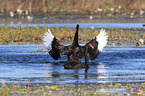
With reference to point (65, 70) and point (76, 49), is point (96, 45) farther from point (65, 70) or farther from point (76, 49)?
point (65, 70)

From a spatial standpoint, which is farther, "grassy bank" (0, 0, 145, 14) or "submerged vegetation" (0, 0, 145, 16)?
"grassy bank" (0, 0, 145, 14)

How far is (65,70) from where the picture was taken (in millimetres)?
13273

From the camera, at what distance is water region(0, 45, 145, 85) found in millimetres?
11665

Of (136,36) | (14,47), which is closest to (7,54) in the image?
(14,47)

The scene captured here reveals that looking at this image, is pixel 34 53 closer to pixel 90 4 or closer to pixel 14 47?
pixel 14 47

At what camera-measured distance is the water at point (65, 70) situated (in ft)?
38.3

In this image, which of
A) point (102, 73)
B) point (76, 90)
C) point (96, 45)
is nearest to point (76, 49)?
point (96, 45)

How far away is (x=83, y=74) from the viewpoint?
492 inches

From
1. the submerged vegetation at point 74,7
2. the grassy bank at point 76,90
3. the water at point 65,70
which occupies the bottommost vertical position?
the submerged vegetation at point 74,7

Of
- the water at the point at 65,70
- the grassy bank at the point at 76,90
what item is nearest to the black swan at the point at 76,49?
the water at the point at 65,70

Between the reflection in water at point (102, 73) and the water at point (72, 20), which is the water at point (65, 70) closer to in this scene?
the reflection in water at point (102, 73)

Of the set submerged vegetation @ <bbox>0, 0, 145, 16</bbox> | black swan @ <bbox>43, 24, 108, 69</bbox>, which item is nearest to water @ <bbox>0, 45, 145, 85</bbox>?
black swan @ <bbox>43, 24, 108, 69</bbox>

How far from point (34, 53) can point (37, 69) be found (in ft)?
11.1

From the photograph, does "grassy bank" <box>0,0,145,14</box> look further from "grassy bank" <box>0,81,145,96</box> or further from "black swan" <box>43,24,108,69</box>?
"grassy bank" <box>0,81,145,96</box>
